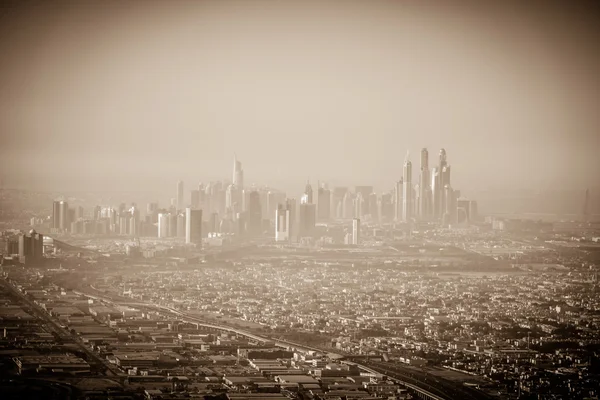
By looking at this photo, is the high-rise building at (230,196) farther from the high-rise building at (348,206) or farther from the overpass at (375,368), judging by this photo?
the overpass at (375,368)

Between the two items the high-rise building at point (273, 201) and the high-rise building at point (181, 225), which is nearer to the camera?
the high-rise building at point (181, 225)

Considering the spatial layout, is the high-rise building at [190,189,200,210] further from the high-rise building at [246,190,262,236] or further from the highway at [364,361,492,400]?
the highway at [364,361,492,400]

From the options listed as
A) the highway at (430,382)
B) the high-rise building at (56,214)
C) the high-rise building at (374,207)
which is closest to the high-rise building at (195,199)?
the high-rise building at (56,214)

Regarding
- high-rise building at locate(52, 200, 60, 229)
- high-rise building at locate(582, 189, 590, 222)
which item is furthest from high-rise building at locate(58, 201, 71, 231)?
high-rise building at locate(582, 189, 590, 222)

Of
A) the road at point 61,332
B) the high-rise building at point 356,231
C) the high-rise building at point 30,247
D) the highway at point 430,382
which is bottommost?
the highway at point 430,382

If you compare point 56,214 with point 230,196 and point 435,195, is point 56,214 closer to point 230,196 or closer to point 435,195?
point 230,196

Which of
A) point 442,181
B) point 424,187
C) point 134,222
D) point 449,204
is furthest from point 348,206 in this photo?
point 134,222

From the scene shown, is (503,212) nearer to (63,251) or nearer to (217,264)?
(217,264)

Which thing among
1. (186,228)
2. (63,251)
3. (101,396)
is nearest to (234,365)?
(101,396)
